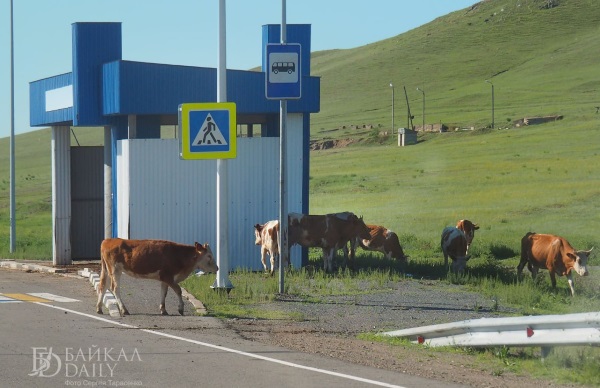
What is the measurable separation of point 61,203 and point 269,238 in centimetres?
833

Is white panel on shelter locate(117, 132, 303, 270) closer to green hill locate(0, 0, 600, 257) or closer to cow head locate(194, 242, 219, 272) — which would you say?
cow head locate(194, 242, 219, 272)

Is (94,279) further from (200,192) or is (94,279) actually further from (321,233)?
(321,233)

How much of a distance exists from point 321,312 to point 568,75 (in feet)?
463

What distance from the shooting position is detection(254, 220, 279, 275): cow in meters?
25.7

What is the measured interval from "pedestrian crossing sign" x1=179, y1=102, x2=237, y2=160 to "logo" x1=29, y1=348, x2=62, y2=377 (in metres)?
7.78

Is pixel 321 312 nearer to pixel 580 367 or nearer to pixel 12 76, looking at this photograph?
pixel 580 367

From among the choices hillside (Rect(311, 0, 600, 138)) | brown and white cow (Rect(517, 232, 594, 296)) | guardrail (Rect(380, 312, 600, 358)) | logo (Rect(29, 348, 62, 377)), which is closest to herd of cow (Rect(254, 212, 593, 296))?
brown and white cow (Rect(517, 232, 594, 296))

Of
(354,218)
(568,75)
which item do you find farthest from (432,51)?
(354,218)

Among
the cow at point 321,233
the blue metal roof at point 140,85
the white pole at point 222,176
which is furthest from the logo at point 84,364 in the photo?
the blue metal roof at point 140,85

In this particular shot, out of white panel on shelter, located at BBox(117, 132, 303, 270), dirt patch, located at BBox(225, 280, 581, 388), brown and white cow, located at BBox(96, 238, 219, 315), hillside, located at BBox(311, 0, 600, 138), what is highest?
hillside, located at BBox(311, 0, 600, 138)

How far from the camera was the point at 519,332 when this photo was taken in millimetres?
12914

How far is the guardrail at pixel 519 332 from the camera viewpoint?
1185cm

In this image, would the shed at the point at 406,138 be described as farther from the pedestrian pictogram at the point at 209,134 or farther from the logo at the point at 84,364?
the logo at the point at 84,364

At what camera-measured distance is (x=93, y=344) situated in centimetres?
1430
